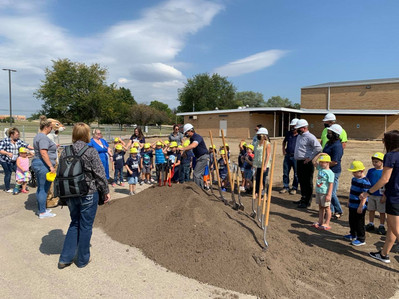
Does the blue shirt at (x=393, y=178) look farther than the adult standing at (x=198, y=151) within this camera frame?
No

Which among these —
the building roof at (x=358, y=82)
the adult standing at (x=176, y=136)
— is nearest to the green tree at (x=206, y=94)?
the building roof at (x=358, y=82)

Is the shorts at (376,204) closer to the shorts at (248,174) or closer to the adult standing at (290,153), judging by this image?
the adult standing at (290,153)

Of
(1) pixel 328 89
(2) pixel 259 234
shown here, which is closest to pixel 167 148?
(2) pixel 259 234

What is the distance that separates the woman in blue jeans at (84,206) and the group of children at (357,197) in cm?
358

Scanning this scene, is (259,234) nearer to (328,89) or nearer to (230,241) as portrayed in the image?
(230,241)

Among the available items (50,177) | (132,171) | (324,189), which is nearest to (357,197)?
(324,189)

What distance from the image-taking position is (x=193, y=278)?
317cm

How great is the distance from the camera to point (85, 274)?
3195mm

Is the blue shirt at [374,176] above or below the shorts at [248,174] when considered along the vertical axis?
above

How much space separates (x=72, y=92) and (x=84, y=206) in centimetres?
3266

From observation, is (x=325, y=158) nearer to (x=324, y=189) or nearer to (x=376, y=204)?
(x=324, y=189)

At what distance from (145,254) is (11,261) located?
174cm

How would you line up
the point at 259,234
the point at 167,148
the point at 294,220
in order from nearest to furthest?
the point at 259,234 → the point at 294,220 → the point at 167,148

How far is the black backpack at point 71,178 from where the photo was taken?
10.1 feet
